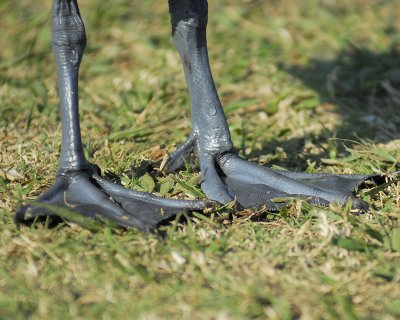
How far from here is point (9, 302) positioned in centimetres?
298

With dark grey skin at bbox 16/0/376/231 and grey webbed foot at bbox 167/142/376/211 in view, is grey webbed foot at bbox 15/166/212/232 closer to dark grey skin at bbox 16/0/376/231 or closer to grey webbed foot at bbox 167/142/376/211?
dark grey skin at bbox 16/0/376/231

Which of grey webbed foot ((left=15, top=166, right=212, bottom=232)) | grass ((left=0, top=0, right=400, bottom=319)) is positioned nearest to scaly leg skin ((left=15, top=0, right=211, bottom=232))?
grey webbed foot ((left=15, top=166, right=212, bottom=232))

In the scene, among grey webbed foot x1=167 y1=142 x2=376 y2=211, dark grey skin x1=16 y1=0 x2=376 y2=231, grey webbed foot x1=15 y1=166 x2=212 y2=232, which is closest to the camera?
grey webbed foot x1=15 y1=166 x2=212 y2=232

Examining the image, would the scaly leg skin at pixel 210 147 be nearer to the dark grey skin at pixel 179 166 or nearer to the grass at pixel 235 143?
the dark grey skin at pixel 179 166

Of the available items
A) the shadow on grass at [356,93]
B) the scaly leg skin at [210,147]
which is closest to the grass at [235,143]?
the shadow on grass at [356,93]

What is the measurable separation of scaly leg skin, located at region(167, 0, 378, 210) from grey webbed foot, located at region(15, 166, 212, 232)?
0.31m

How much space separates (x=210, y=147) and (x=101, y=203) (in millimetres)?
739

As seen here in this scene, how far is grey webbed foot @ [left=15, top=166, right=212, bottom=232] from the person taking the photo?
3516 mm

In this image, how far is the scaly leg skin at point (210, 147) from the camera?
13.0ft

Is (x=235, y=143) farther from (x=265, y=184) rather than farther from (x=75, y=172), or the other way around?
(x=75, y=172)

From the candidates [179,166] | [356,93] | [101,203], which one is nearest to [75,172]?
[101,203]

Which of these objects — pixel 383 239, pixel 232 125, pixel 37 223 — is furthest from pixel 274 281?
pixel 232 125

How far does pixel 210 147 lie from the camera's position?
4.12 m

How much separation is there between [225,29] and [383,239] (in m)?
3.81
